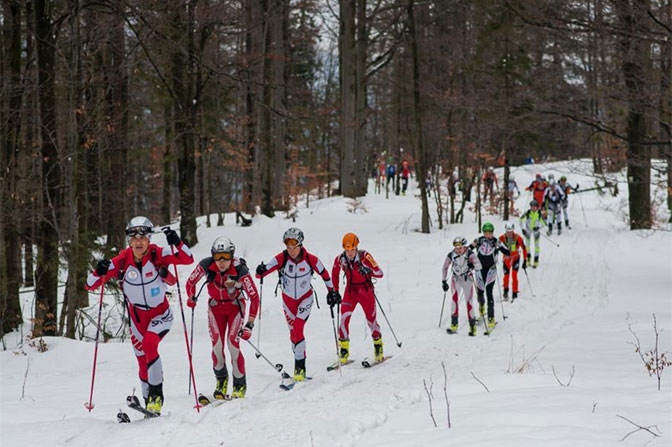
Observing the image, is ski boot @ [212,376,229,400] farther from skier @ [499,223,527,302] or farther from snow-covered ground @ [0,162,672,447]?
skier @ [499,223,527,302]

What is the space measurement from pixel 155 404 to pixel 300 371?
92.0 inches

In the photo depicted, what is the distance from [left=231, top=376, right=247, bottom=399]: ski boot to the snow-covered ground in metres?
0.29

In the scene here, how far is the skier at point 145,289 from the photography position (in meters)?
6.73

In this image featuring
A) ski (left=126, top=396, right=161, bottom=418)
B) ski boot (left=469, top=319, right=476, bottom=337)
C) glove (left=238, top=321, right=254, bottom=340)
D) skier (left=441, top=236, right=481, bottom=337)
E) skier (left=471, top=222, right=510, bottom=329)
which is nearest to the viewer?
ski (left=126, top=396, right=161, bottom=418)

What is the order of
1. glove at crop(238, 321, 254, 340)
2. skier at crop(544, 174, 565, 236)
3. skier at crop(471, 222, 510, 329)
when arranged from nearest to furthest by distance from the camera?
1. glove at crop(238, 321, 254, 340)
2. skier at crop(471, 222, 510, 329)
3. skier at crop(544, 174, 565, 236)

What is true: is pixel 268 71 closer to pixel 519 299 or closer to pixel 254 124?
pixel 254 124

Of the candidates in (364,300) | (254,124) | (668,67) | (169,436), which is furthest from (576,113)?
(254,124)

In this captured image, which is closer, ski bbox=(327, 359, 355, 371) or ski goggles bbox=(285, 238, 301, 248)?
ski goggles bbox=(285, 238, 301, 248)

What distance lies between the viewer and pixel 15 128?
1261 centimetres

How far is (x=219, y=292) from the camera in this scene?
25.0 feet

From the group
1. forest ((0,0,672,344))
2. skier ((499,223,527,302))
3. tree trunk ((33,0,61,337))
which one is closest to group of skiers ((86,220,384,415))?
forest ((0,0,672,344))

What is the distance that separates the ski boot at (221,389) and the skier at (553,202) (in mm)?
18068

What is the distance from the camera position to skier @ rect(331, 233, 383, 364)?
956cm

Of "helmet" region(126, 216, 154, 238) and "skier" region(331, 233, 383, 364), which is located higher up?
"helmet" region(126, 216, 154, 238)
